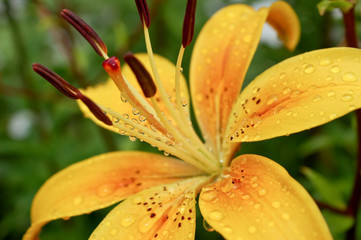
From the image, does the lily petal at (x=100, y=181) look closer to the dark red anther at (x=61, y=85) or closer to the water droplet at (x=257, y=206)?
the dark red anther at (x=61, y=85)

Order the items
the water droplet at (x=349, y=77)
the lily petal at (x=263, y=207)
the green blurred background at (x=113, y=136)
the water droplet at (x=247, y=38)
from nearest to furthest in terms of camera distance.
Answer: the lily petal at (x=263, y=207) < the water droplet at (x=349, y=77) < the water droplet at (x=247, y=38) < the green blurred background at (x=113, y=136)

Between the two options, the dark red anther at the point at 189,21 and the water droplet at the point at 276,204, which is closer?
the water droplet at the point at 276,204

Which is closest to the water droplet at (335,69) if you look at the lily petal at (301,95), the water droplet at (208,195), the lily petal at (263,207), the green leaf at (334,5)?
the lily petal at (301,95)

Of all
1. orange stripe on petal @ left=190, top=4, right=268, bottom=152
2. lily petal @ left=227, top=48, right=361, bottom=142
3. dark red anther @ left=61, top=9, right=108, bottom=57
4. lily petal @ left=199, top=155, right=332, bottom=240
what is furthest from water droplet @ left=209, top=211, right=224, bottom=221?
dark red anther @ left=61, top=9, right=108, bottom=57

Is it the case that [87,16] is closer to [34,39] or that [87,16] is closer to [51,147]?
[34,39]

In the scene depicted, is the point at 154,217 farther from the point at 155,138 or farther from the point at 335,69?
the point at 335,69

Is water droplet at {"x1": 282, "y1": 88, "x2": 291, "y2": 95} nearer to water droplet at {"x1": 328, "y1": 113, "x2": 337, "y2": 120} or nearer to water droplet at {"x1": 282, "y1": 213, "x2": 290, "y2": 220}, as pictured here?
water droplet at {"x1": 328, "y1": 113, "x2": 337, "y2": 120}
